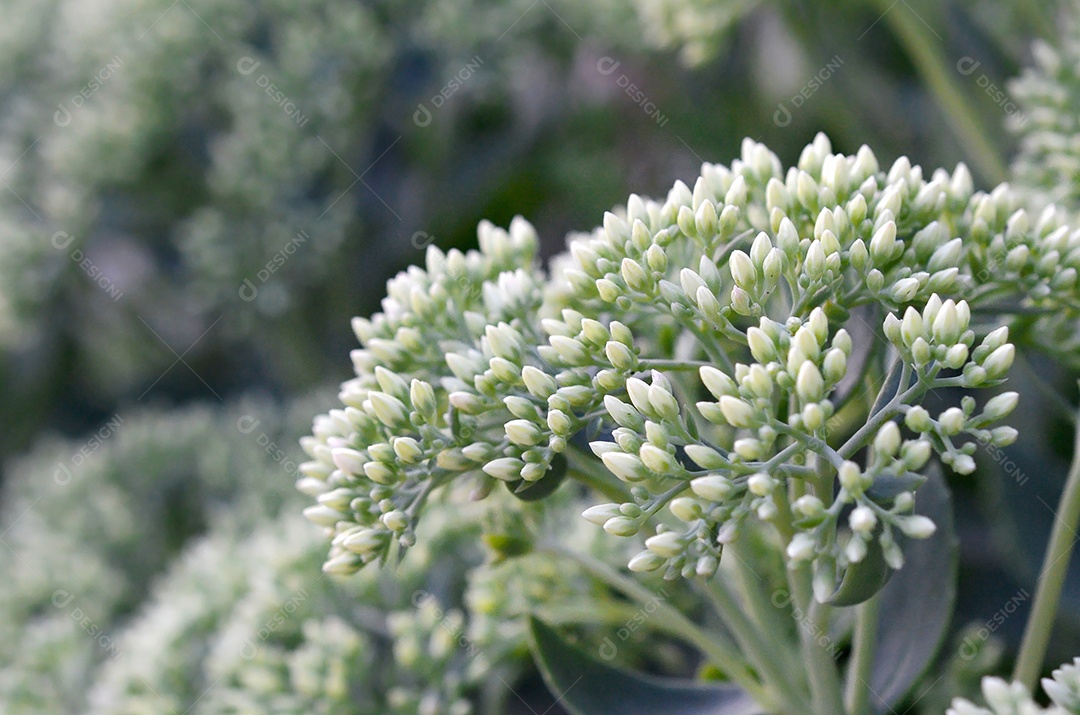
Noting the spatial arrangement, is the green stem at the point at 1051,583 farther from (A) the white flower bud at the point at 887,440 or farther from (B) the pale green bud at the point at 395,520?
(B) the pale green bud at the point at 395,520

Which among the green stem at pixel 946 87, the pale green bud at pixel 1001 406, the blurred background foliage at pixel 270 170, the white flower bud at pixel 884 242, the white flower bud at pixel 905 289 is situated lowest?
the blurred background foliage at pixel 270 170

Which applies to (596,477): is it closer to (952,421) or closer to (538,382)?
(538,382)

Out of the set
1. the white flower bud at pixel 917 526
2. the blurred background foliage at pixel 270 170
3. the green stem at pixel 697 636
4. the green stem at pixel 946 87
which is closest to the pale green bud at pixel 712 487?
the white flower bud at pixel 917 526

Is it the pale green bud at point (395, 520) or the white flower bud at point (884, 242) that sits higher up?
the white flower bud at point (884, 242)

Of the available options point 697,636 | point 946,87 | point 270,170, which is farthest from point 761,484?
point 270,170

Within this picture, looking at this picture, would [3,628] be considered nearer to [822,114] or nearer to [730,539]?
[730,539]

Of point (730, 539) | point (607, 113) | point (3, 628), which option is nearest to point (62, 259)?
point (3, 628)

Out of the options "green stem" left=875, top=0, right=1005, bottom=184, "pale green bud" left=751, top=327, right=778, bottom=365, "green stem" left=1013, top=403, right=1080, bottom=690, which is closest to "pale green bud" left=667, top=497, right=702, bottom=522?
"pale green bud" left=751, top=327, right=778, bottom=365
